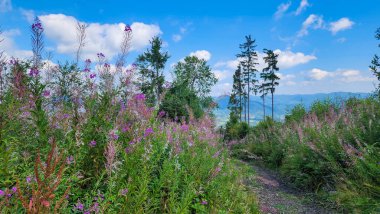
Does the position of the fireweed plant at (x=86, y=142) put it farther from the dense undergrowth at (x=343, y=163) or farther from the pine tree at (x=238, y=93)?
the pine tree at (x=238, y=93)

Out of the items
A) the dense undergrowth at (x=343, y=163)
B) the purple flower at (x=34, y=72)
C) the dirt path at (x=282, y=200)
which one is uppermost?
the purple flower at (x=34, y=72)

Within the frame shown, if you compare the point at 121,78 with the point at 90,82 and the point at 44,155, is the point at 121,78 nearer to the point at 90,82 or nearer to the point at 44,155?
the point at 90,82

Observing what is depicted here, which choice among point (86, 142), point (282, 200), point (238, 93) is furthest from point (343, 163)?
point (238, 93)

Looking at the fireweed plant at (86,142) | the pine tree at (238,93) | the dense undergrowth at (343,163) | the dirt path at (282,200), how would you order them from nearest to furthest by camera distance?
the fireweed plant at (86,142) < the dense undergrowth at (343,163) < the dirt path at (282,200) < the pine tree at (238,93)

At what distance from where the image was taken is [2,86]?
3.62 metres

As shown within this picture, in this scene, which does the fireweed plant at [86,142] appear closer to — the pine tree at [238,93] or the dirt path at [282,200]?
the dirt path at [282,200]

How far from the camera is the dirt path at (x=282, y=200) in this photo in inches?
240

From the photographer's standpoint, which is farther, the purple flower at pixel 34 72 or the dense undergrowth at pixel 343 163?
the dense undergrowth at pixel 343 163

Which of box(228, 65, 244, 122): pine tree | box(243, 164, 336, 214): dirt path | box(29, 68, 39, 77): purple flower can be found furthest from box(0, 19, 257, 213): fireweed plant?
box(228, 65, 244, 122): pine tree

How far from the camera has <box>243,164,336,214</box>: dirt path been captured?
6098 millimetres

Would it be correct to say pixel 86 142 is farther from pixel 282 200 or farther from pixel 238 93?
pixel 238 93

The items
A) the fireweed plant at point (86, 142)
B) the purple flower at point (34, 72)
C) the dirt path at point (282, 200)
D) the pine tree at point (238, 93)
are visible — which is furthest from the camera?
the pine tree at point (238, 93)

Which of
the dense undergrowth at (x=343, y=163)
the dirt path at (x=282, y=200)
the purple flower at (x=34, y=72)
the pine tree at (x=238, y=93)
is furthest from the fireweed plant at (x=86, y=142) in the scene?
the pine tree at (x=238, y=93)

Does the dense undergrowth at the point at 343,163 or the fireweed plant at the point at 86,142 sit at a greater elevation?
the fireweed plant at the point at 86,142
